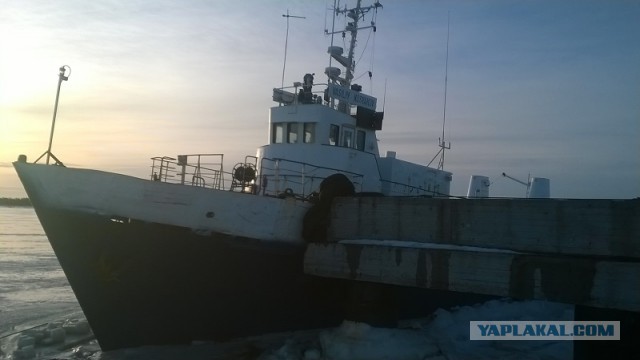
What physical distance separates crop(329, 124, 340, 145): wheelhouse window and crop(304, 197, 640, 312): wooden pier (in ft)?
15.7

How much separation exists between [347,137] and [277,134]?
213cm

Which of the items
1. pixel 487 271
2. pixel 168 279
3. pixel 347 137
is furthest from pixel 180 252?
pixel 347 137

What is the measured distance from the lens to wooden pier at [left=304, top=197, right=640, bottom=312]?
6922 millimetres

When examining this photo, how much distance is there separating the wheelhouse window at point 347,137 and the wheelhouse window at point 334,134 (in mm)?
271

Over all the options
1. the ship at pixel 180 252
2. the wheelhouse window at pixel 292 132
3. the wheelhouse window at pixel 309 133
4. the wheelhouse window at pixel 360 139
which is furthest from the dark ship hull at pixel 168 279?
the wheelhouse window at pixel 360 139

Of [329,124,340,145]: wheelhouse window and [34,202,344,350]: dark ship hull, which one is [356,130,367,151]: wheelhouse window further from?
[34,202,344,350]: dark ship hull

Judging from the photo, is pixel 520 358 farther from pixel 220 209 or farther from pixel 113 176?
pixel 113 176

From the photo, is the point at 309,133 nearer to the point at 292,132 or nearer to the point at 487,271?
the point at 292,132

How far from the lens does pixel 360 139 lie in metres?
15.1

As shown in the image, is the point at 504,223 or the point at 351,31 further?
the point at 351,31

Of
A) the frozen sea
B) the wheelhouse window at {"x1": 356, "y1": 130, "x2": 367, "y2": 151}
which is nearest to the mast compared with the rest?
the wheelhouse window at {"x1": 356, "y1": 130, "x2": 367, "y2": 151}

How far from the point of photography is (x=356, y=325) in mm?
9492

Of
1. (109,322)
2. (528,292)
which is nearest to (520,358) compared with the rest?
(528,292)

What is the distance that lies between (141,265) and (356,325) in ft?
14.2
